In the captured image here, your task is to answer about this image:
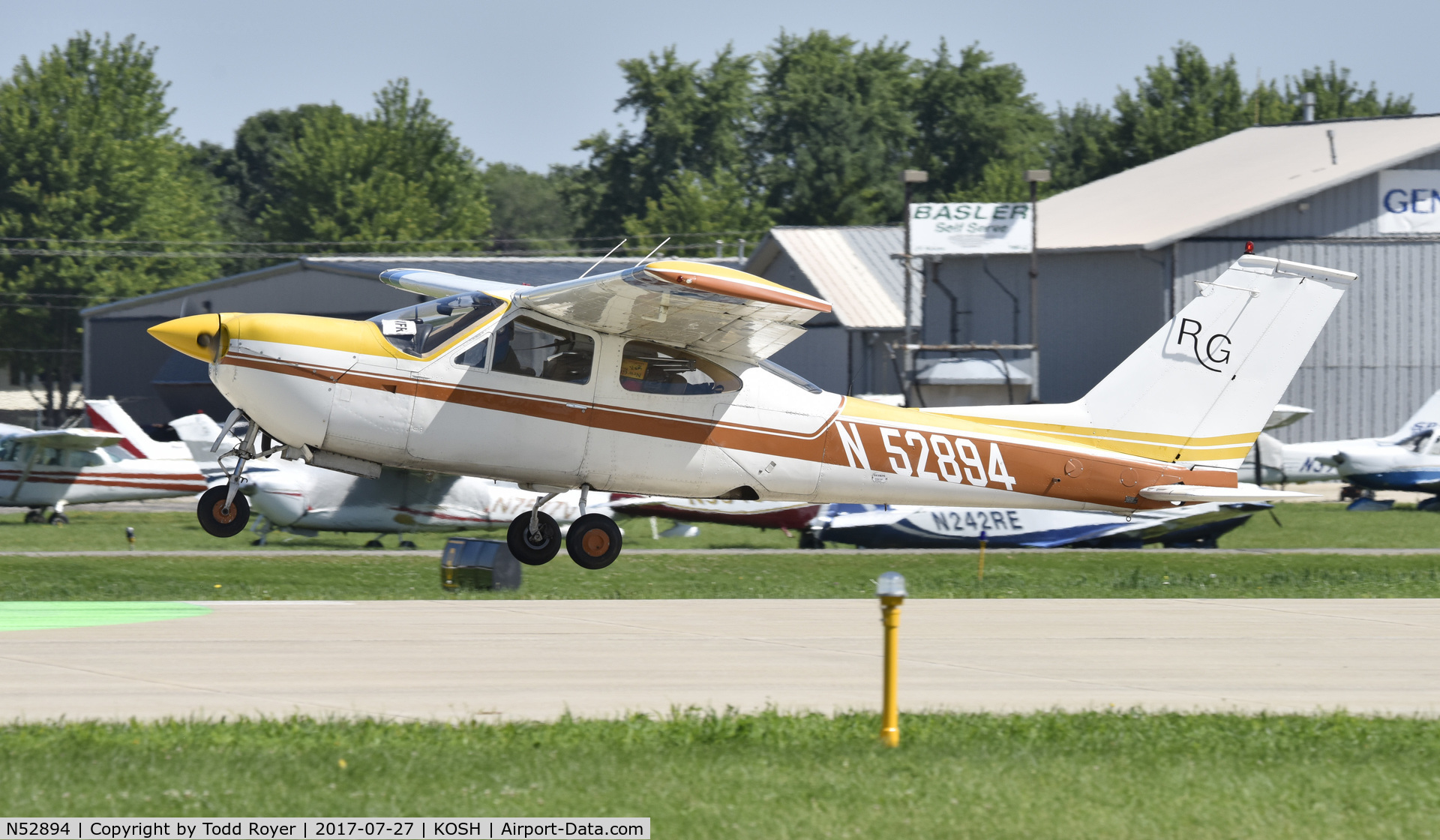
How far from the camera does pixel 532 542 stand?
14102 mm

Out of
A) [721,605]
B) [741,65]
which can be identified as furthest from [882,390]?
[741,65]

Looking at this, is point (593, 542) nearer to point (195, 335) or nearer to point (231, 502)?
point (231, 502)

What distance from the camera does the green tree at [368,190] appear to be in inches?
3221

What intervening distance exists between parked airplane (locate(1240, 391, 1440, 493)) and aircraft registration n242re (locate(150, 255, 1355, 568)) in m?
24.9

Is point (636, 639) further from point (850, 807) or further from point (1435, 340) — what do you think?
point (1435, 340)

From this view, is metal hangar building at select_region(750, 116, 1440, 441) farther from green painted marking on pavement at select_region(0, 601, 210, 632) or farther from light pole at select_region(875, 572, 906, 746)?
light pole at select_region(875, 572, 906, 746)

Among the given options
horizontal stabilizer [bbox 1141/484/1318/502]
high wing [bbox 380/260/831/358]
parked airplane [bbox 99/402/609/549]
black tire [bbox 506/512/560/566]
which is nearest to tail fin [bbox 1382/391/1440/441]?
parked airplane [bbox 99/402/609/549]

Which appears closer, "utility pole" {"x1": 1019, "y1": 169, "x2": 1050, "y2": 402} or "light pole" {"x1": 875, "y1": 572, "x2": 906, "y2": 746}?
"light pole" {"x1": 875, "y1": 572, "x2": 906, "y2": 746}

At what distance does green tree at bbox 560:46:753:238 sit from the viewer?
9512cm

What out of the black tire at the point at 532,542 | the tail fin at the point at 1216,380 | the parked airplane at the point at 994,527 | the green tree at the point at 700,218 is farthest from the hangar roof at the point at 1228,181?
the green tree at the point at 700,218

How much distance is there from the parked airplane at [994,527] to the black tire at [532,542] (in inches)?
635

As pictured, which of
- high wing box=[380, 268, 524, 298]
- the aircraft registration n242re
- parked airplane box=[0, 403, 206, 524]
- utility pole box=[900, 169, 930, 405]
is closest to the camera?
the aircraft registration n242re

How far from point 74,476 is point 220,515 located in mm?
25413

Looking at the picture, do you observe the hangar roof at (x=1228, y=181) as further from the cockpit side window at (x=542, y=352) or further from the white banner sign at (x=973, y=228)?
the cockpit side window at (x=542, y=352)
